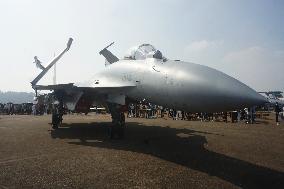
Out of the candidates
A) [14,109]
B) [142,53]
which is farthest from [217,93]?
[14,109]

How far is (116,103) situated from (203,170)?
518 centimetres

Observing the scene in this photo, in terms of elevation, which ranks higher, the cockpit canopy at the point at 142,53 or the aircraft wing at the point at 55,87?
the cockpit canopy at the point at 142,53

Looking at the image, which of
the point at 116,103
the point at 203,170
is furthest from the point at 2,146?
the point at 203,170

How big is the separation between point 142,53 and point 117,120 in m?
2.95

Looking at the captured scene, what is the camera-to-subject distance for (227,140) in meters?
12.7

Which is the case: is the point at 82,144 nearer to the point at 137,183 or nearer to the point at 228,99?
the point at 137,183

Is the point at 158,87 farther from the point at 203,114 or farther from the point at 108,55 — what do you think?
the point at 203,114

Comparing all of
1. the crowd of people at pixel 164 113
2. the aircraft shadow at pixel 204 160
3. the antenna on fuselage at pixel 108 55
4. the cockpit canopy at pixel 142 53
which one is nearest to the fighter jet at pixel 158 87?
the cockpit canopy at pixel 142 53

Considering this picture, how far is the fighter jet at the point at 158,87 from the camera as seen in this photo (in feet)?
23.3

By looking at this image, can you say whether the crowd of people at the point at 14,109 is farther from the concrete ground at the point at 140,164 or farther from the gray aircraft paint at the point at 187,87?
the gray aircraft paint at the point at 187,87

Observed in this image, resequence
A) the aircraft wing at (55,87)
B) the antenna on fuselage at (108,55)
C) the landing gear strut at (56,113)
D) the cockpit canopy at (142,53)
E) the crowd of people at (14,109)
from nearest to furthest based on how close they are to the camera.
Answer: the cockpit canopy at (142,53), the aircraft wing at (55,87), the antenna on fuselage at (108,55), the landing gear strut at (56,113), the crowd of people at (14,109)

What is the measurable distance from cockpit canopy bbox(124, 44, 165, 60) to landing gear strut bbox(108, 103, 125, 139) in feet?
7.17

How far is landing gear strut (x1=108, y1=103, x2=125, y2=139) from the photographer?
38.9 feet

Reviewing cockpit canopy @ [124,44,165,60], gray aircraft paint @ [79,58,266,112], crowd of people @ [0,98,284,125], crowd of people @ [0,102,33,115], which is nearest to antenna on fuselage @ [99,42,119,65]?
crowd of people @ [0,98,284,125]
